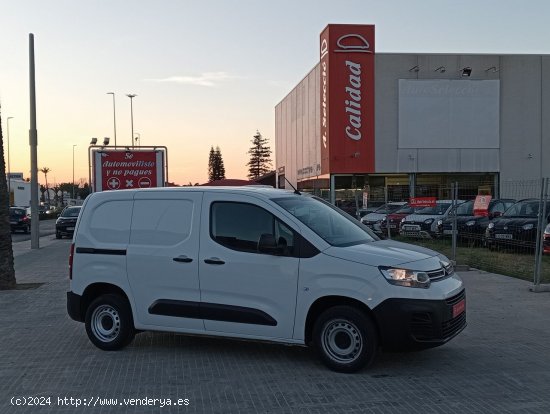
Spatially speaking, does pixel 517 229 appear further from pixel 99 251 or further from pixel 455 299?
pixel 99 251

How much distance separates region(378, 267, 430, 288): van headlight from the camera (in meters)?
5.87

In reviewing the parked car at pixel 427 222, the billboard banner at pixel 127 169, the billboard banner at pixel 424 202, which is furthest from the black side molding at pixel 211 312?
the parked car at pixel 427 222

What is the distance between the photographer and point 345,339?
6.10 meters

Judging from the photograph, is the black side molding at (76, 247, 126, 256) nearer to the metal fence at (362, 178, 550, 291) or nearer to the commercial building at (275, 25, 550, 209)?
the metal fence at (362, 178, 550, 291)

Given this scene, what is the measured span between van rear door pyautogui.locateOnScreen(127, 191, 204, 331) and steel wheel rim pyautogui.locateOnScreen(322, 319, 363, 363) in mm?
1424

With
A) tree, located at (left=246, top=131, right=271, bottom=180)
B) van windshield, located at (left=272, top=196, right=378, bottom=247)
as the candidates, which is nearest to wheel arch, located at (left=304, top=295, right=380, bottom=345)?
van windshield, located at (left=272, top=196, right=378, bottom=247)

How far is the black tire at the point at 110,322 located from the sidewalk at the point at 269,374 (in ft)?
0.43

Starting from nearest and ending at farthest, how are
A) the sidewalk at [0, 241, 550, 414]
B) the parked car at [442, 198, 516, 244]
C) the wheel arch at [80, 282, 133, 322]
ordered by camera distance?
the sidewalk at [0, 241, 550, 414], the wheel arch at [80, 282, 133, 322], the parked car at [442, 198, 516, 244]

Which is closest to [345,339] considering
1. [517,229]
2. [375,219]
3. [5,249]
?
[5,249]

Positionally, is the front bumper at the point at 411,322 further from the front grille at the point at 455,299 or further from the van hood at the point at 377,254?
the van hood at the point at 377,254

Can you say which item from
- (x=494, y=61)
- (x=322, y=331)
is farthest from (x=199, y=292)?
(x=494, y=61)

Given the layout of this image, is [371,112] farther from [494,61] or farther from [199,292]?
[199,292]

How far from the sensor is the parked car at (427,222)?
67.1 feet

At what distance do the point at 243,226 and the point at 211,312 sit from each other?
98cm
